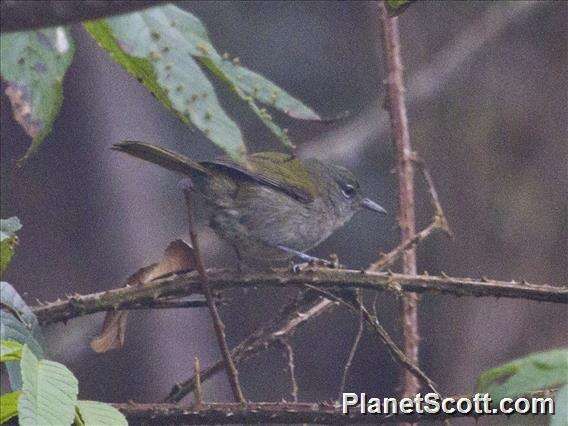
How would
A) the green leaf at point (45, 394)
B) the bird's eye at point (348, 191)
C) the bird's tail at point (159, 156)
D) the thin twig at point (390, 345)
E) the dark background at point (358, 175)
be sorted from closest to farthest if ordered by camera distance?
the green leaf at point (45, 394) → the thin twig at point (390, 345) → the bird's tail at point (159, 156) → the bird's eye at point (348, 191) → the dark background at point (358, 175)

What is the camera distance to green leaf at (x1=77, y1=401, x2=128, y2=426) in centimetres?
128

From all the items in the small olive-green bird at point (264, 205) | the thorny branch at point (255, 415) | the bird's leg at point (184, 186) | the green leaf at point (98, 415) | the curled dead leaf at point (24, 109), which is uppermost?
the small olive-green bird at point (264, 205)

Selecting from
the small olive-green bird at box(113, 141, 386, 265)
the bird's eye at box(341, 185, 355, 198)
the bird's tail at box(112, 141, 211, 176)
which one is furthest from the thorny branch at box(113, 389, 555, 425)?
the bird's eye at box(341, 185, 355, 198)

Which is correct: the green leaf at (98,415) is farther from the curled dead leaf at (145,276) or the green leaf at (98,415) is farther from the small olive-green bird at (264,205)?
the small olive-green bird at (264,205)

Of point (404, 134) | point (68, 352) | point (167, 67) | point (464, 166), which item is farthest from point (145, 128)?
point (167, 67)

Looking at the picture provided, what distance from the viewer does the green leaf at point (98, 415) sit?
4.20 ft

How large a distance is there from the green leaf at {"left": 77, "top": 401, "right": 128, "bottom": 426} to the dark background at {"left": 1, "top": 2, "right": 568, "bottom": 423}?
4353 millimetres

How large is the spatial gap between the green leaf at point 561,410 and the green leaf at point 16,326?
0.77 m

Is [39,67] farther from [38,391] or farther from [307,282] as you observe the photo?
[307,282]

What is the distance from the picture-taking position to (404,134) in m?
2.26

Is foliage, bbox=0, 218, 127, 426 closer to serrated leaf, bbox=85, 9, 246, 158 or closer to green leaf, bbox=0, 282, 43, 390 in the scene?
green leaf, bbox=0, 282, 43, 390

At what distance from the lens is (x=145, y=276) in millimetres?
1915

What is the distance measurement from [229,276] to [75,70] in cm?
449

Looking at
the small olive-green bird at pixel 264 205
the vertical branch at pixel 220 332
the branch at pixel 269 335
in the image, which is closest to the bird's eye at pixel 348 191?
the small olive-green bird at pixel 264 205
